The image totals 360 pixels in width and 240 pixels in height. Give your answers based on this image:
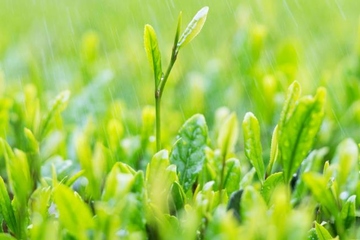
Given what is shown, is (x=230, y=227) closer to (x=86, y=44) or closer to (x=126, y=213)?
(x=126, y=213)

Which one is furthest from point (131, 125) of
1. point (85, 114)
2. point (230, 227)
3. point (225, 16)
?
point (225, 16)

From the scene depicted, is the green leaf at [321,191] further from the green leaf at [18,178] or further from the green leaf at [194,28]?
the green leaf at [18,178]

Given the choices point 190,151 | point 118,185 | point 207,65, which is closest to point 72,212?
point 118,185

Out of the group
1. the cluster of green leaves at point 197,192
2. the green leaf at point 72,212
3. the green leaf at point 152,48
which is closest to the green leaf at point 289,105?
the cluster of green leaves at point 197,192

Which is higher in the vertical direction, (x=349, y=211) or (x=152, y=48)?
(x=152, y=48)

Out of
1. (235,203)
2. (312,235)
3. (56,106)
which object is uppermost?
(56,106)

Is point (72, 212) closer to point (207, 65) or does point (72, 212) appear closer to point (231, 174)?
point (231, 174)
